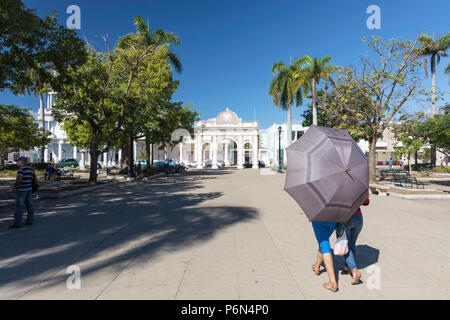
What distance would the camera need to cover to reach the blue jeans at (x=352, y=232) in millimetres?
3822

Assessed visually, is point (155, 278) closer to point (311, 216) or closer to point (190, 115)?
point (311, 216)

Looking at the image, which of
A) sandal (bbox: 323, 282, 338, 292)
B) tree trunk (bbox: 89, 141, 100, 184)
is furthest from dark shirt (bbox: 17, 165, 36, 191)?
tree trunk (bbox: 89, 141, 100, 184)

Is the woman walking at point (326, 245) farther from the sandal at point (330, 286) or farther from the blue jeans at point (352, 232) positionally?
the blue jeans at point (352, 232)

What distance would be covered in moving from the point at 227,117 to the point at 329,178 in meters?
50.8

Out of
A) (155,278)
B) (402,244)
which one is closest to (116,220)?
(155,278)

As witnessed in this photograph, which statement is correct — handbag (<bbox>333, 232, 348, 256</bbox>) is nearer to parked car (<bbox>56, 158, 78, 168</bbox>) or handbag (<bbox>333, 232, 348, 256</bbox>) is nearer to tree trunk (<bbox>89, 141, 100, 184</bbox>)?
tree trunk (<bbox>89, 141, 100, 184</bbox>)

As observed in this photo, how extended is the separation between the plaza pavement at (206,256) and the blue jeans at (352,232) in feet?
0.95

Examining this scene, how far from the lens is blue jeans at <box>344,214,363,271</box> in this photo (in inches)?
150

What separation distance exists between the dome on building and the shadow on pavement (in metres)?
43.1

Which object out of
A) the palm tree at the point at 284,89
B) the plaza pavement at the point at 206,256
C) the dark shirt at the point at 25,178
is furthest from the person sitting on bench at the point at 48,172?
the palm tree at the point at 284,89

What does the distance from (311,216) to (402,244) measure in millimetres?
3518

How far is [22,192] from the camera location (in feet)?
23.0

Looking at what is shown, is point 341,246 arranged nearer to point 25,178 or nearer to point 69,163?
point 25,178

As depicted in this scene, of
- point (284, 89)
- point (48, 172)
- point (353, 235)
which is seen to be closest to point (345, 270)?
point (353, 235)
